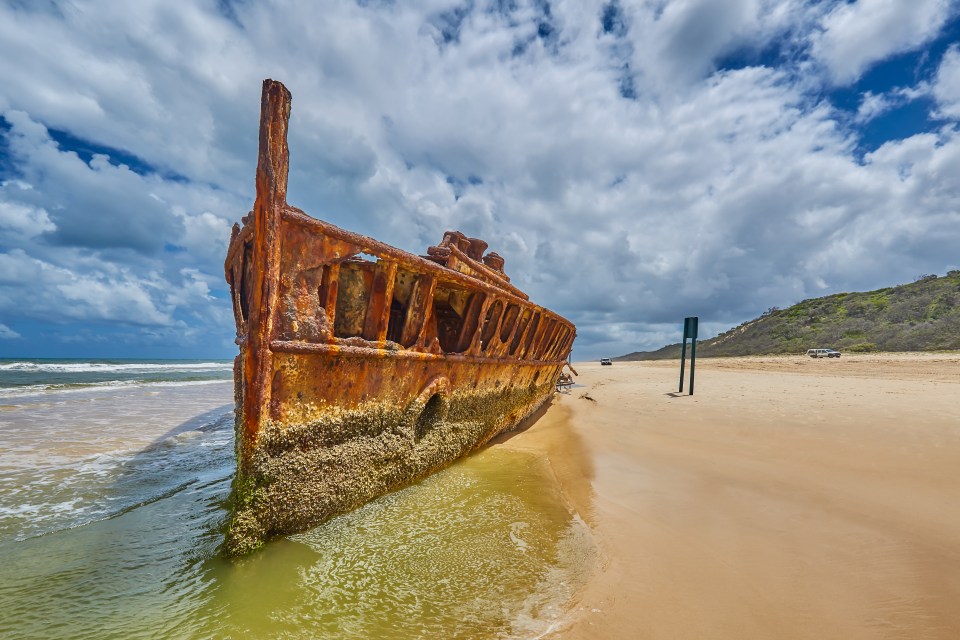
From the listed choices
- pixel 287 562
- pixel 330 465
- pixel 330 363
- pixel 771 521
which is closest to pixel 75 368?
pixel 330 465

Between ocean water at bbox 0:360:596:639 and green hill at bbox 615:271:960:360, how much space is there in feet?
128

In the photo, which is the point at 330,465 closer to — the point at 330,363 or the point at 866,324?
the point at 330,363

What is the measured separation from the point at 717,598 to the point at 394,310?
150 inches

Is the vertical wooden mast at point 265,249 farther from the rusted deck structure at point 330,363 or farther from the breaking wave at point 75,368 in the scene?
the breaking wave at point 75,368

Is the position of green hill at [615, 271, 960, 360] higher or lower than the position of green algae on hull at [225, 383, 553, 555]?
higher

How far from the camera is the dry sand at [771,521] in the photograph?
2418 millimetres

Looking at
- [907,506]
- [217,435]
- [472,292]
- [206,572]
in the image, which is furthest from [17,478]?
[907,506]

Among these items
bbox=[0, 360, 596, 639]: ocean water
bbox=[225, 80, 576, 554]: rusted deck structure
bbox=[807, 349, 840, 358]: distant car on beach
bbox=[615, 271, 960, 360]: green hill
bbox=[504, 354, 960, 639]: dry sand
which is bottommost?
bbox=[0, 360, 596, 639]: ocean water

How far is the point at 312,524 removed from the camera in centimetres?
358

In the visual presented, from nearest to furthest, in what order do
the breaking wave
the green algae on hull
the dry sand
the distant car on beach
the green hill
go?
the dry sand, the green algae on hull, the distant car on beach, the green hill, the breaking wave

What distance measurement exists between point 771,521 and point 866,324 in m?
46.5

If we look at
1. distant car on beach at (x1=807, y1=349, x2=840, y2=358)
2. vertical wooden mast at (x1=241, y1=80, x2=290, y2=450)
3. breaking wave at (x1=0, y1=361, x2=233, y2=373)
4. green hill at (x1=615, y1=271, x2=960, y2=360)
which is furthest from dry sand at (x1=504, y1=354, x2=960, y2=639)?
breaking wave at (x1=0, y1=361, x2=233, y2=373)

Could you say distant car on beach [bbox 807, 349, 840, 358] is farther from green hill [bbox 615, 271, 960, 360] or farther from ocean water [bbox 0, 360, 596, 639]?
ocean water [bbox 0, 360, 596, 639]

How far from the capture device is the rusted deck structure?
328 cm
